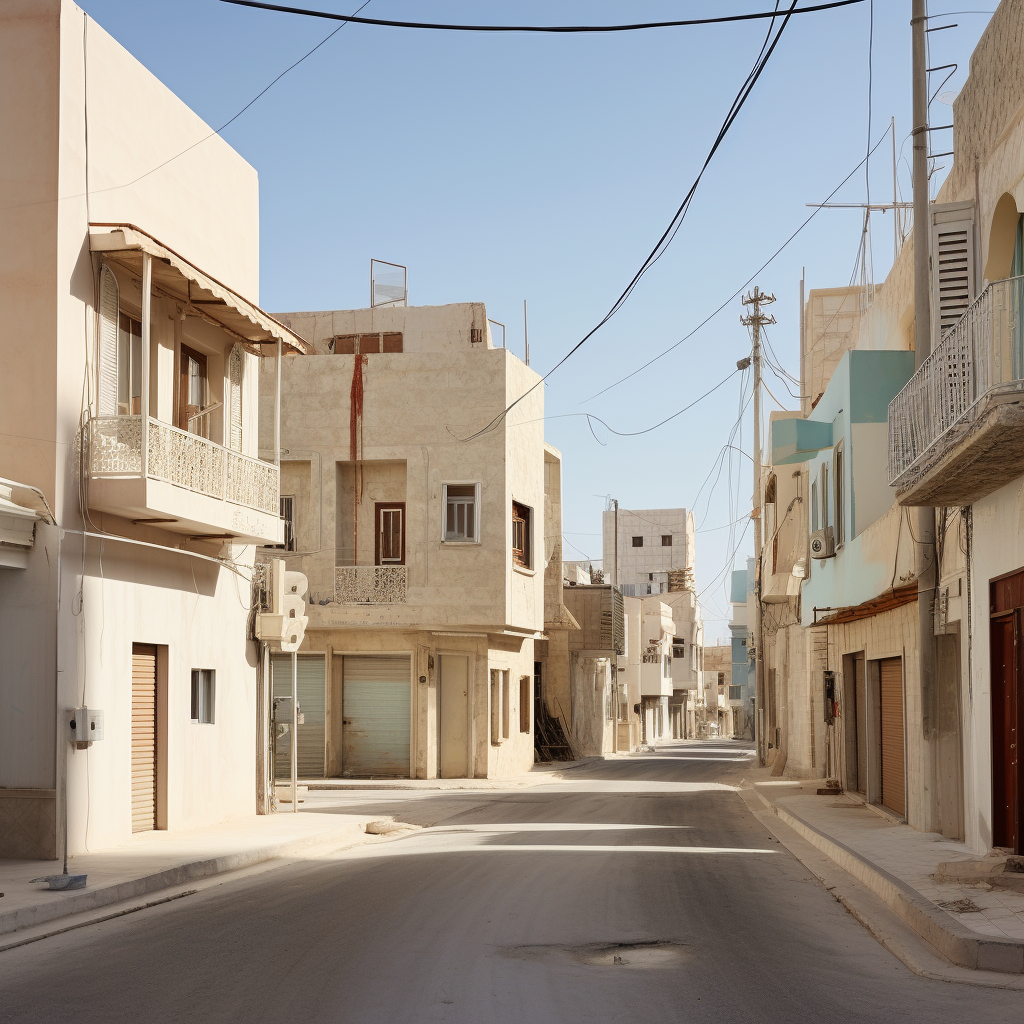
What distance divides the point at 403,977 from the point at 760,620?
Answer: 30.7 meters

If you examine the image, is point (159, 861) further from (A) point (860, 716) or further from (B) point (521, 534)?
(B) point (521, 534)

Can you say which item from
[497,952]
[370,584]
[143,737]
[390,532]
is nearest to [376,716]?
[370,584]

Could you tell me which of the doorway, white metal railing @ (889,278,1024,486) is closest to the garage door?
the doorway

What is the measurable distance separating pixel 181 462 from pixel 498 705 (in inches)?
720

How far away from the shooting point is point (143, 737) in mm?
16219

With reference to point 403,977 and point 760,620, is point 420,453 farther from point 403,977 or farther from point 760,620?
point 403,977

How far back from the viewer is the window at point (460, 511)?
30.2 meters

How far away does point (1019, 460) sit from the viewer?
452 inches

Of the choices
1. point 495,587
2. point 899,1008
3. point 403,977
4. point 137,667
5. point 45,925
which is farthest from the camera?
point 495,587

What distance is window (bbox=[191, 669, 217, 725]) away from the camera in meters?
17.8

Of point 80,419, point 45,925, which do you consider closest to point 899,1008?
point 45,925

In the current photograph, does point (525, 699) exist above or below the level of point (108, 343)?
below

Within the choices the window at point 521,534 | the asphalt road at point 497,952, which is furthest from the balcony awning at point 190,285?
the window at point 521,534

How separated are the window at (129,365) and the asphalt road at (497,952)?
5952mm
